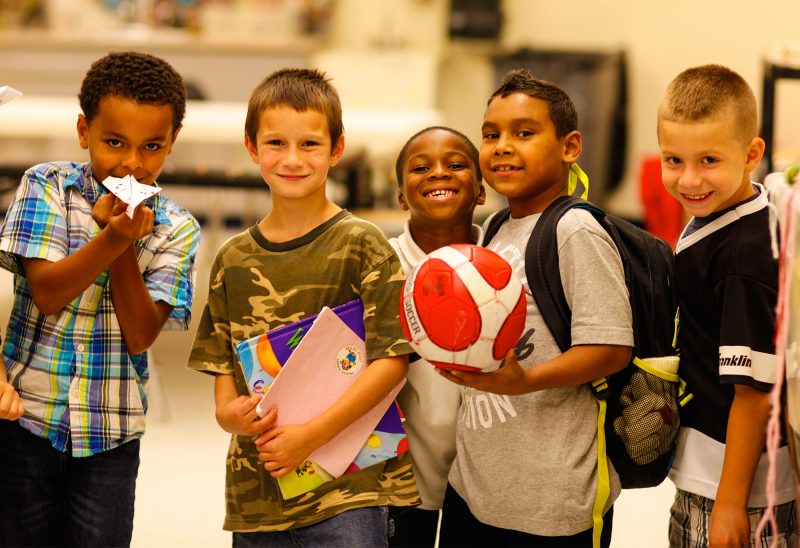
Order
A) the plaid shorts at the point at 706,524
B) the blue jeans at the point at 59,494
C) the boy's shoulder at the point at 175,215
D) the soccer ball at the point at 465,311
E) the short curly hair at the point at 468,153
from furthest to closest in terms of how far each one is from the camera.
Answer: the short curly hair at the point at 468,153
the boy's shoulder at the point at 175,215
the blue jeans at the point at 59,494
the plaid shorts at the point at 706,524
the soccer ball at the point at 465,311

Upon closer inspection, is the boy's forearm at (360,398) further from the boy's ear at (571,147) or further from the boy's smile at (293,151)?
the boy's ear at (571,147)

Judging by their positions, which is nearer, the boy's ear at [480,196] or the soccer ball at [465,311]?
the soccer ball at [465,311]

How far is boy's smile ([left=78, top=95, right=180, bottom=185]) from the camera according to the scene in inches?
67.4

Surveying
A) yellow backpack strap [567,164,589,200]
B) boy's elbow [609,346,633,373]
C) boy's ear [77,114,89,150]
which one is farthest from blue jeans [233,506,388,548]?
boy's ear [77,114,89,150]

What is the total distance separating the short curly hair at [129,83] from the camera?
1728 mm

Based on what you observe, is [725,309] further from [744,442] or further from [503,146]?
[503,146]

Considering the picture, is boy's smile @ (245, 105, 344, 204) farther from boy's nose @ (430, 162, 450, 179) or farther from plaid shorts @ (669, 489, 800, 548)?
plaid shorts @ (669, 489, 800, 548)

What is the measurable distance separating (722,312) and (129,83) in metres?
1.12

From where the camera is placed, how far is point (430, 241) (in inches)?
77.1

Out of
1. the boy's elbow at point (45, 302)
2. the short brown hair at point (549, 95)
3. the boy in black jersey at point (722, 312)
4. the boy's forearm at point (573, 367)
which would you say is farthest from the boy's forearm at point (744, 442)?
the boy's elbow at point (45, 302)

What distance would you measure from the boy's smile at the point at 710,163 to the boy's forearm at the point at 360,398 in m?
0.58

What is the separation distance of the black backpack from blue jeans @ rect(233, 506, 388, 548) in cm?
39

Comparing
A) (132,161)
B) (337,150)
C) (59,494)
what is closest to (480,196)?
(337,150)

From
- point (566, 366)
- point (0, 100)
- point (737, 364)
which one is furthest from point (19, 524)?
point (737, 364)
